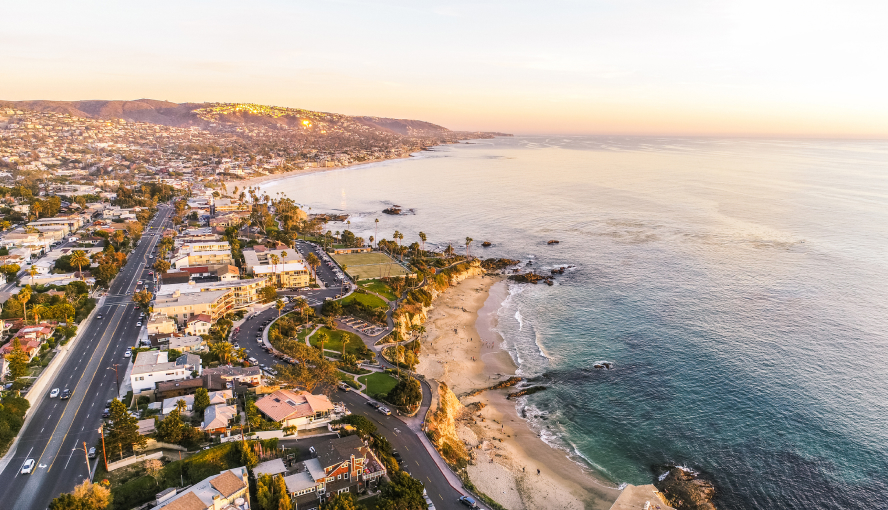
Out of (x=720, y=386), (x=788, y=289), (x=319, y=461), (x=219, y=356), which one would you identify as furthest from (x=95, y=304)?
(x=788, y=289)

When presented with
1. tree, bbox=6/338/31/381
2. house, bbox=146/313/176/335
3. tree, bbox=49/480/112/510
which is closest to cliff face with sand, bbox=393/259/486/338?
house, bbox=146/313/176/335

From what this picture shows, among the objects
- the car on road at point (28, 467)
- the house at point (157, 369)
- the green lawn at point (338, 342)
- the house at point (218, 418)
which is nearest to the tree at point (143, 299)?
the house at point (157, 369)

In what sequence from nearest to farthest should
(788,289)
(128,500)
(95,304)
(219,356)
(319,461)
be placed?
(128,500)
(319,461)
(219,356)
(95,304)
(788,289)

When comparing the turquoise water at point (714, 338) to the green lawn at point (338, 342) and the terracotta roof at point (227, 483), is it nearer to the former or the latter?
the green lawn at point (338, 342)

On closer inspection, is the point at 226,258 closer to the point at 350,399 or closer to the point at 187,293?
the point at 187,293

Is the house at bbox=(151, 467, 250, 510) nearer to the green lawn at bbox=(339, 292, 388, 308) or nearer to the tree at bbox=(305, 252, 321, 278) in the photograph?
the green lawn at bbox=(339, 292, 388, 308)

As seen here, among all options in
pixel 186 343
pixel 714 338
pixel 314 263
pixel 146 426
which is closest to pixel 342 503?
pixel 146 426

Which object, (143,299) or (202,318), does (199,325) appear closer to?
(202,318)
